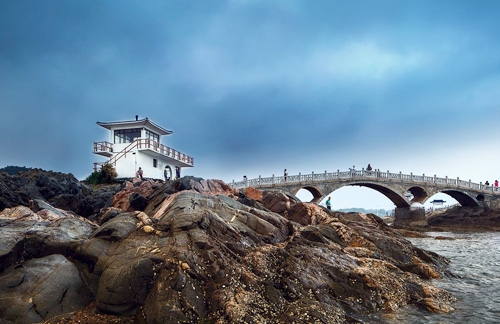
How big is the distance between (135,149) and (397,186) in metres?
41.0

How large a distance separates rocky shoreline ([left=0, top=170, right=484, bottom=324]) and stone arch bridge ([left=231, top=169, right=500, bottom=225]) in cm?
3029

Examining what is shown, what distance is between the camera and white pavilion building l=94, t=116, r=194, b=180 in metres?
39.6

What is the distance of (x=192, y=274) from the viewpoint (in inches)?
326

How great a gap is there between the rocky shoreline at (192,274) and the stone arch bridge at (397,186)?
30.3 m

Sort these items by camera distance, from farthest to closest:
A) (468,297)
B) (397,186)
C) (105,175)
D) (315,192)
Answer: (397,186) < (315,192) < (105,175) < (468,297)

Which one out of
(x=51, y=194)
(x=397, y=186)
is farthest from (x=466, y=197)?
(x=51, y=194)

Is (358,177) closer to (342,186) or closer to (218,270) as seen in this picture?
(342,186)

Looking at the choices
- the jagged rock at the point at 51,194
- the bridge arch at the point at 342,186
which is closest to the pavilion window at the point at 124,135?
the jagged rock at the point at 51,194

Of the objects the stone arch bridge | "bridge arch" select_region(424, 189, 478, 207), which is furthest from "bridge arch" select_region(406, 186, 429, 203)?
"bridge arch" select_region(424, 189, 478, 207)

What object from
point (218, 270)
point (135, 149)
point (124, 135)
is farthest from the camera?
point (124, 135)

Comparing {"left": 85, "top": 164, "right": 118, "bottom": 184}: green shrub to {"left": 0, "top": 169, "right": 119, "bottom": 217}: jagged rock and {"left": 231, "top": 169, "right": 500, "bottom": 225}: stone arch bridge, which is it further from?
{"left": 231, "top": 169, "right": 500, "bottom": 225}: stone arch bridge

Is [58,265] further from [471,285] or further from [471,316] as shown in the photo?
[471,285]

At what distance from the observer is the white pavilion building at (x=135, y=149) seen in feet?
130

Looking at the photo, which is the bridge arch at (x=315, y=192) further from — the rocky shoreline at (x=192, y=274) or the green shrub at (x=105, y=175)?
the rocky shoreline at (x=192, y=274)
